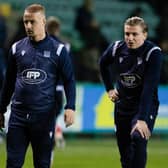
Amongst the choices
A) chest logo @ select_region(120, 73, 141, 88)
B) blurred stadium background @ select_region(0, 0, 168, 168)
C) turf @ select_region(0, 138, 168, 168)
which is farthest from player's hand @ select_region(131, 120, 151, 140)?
blurred stadium background @ select_region(0, 0, 168, 168)

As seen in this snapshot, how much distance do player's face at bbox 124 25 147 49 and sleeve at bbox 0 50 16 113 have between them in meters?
1.45

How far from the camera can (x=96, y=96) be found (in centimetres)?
2214

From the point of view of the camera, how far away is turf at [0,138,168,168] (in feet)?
52.5

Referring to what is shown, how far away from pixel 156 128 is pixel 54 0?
690cm

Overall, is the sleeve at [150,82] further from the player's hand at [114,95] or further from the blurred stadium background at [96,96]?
the blurred stadium background at [96,96]

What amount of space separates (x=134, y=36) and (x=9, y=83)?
1.64 meters

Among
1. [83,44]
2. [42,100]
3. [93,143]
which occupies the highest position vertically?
[42,100]

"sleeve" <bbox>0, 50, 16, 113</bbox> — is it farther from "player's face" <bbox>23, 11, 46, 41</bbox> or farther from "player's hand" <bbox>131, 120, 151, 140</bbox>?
"player's hand" <bbox>131, 120, 151, 140</bbox>

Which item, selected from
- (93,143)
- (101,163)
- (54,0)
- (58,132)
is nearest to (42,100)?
(101,163)

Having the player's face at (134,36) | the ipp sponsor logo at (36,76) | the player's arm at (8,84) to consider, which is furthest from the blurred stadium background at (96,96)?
the ipp sponsor logo at (36,76)

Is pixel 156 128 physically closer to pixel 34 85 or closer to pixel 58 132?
pixel 58 132

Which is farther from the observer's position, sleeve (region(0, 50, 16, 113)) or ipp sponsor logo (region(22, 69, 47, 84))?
sleeve (region(0, 50, 16, 113))

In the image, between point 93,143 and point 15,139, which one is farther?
point 93,143

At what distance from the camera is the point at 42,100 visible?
10.4m
